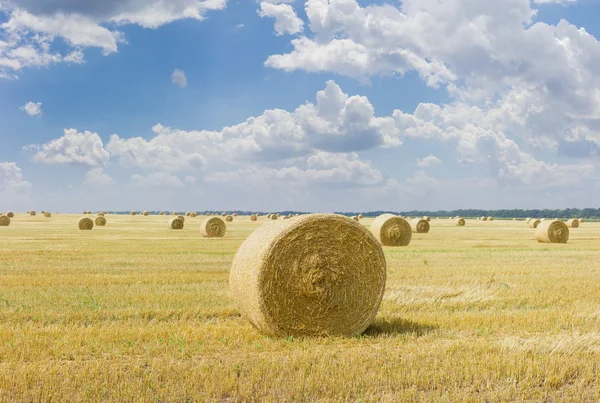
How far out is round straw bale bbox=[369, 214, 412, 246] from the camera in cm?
2850

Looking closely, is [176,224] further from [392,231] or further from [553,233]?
[553,233]

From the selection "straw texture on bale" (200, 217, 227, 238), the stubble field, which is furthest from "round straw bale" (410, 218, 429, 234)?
the stubble field

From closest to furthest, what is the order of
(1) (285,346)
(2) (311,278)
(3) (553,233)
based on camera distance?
(1) (285,346)
(2) (311,278)
(3) (553,233)

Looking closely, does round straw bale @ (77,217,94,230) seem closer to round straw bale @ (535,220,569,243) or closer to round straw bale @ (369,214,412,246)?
round straw bale @ (369,214,412,246)

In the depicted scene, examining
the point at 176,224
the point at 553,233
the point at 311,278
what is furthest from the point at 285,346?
the point at 176,224

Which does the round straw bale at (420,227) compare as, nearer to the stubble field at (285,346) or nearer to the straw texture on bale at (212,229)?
the straw texture on bale at (212,229)

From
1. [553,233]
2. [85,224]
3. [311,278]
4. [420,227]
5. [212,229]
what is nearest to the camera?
[311,278]

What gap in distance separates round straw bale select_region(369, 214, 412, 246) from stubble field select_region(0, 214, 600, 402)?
12.5 metres

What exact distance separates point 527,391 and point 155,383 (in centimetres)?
417

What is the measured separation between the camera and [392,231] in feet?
93.9

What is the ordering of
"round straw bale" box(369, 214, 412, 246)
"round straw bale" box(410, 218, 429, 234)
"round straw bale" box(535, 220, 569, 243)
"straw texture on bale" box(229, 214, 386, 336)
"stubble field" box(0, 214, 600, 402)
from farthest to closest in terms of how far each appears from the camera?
"round straw bale" box(410, 218, 429, 234), "round straw bale" box(535, 220, 569, 243), "round straw bale" box(369, 214, 412, 246), "straw texture on bale" box(229, 214, 386, 336), "stubble field" box(0, 214, 600, 402)

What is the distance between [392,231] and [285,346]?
796 inches

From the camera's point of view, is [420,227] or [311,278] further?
[420,227]

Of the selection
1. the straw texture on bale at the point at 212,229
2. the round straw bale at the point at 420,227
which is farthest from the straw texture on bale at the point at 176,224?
the round straw bale at the point at 420,227
